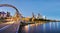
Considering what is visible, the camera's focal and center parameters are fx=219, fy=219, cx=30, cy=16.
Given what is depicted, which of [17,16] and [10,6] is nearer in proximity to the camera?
[10,6]

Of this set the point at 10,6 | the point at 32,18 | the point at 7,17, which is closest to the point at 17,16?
the point at 7,17

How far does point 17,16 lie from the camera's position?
11250 cm

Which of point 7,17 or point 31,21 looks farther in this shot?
point 31,21

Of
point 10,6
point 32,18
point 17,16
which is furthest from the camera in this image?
point 32,18

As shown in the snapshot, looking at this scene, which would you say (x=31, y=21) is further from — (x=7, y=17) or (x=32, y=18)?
(x=7, y=17)

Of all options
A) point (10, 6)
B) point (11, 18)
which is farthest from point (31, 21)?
point (10, 6)

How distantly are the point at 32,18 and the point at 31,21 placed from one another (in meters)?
2.75

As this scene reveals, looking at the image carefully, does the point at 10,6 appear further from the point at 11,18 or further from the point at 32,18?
the point at 32,18

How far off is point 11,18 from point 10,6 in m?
29.8

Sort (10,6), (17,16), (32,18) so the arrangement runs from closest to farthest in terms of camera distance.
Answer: (10,6) → (17,16) → (32,18)

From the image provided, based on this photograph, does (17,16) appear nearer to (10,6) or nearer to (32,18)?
(10,6)

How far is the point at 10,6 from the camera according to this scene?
89688 millimetres

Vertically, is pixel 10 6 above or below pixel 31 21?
above

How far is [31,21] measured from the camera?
14638 centimetres
